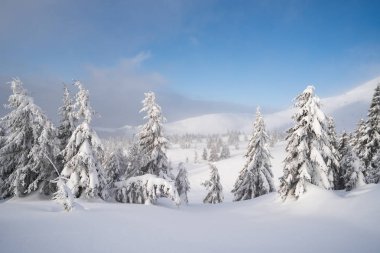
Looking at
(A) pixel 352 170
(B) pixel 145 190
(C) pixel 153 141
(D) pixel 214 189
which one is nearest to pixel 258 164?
(D) pixel 214 189

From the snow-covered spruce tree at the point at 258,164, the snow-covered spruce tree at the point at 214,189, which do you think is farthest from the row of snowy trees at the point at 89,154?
the snow-covered spruce tree at the point at 214,189

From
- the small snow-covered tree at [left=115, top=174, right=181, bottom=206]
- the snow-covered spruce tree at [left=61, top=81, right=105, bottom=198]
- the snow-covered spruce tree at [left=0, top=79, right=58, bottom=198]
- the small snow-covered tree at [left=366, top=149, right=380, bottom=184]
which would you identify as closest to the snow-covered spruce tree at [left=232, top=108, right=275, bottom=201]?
the small snow-covered tree at [left=366, top=149, right=380, bottom=184]

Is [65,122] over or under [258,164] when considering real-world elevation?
over

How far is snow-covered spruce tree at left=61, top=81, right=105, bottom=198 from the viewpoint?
63.7 ft

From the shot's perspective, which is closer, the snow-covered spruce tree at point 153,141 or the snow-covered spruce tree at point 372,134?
the snow-covered spruce tree at point 153,141

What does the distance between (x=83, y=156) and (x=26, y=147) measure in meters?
5.98

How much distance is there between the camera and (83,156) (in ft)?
63.0

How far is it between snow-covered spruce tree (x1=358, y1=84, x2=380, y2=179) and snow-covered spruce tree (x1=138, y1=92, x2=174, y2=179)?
24.0m

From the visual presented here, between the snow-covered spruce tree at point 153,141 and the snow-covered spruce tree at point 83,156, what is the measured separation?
5818mm

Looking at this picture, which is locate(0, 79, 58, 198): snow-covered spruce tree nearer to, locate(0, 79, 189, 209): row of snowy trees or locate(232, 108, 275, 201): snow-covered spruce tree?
locate(0, 79, 189, 209): row of snowy trees

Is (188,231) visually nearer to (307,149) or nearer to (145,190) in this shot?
(145,190)

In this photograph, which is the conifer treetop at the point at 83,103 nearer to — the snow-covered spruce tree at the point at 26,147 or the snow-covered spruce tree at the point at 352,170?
the snow-covered spruce tree at the point at 26,147

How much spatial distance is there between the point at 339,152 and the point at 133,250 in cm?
3327

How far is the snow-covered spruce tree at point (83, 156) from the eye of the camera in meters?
19.4
